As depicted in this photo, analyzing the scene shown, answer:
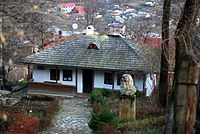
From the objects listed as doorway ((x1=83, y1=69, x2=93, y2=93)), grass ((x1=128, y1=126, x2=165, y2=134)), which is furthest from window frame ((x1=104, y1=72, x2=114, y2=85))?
grass ((x1=128, y1=126, x2=165, y2=134))

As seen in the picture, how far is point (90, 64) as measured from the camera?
28.9 meters

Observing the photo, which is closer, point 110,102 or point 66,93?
point 110,102

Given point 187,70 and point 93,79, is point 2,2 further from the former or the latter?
point 187,70

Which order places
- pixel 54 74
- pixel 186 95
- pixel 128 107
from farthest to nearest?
pixel 54 74 < pixel 128 107 < pixel 186 95

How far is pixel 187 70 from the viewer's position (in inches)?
250

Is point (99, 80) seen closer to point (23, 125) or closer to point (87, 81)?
point (87, 81)

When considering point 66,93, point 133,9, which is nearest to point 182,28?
point 66,93

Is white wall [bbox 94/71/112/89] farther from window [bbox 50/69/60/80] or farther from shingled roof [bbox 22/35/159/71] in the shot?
window [bbox 50/69/60/80]

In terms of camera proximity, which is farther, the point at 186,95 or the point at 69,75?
the point at 69,75

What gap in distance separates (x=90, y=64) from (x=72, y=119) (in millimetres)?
10434

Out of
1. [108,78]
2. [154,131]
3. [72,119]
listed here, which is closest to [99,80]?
[108,78]

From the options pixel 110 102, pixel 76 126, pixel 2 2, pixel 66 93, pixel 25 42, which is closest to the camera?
pixel 76 126

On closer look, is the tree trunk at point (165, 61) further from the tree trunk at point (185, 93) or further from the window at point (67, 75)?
the tree trunk at point (185, 93)

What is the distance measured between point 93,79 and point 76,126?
1305 centimetres
